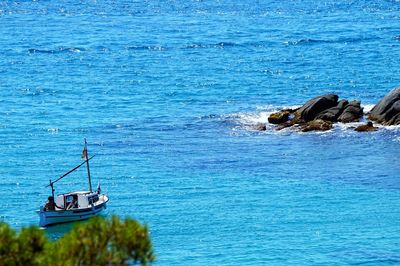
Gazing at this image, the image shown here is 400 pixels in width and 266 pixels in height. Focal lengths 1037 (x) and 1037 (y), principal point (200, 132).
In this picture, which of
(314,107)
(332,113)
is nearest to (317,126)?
(332,113)

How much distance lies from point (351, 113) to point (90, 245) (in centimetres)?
6535

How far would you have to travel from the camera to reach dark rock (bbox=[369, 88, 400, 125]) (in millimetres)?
83562

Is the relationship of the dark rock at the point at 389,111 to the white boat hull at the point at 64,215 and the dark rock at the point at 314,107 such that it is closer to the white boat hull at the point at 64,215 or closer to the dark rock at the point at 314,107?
the dark rock at the point at 314,107

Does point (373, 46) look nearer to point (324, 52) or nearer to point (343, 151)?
point (324, 52)

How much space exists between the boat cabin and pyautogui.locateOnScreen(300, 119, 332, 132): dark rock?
24.1 meters

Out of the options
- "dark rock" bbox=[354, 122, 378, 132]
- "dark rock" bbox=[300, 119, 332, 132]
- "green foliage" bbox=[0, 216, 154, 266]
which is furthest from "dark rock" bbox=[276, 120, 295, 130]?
"green foliage" bbox=[0, 216, 154, 266]

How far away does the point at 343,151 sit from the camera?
77875mm

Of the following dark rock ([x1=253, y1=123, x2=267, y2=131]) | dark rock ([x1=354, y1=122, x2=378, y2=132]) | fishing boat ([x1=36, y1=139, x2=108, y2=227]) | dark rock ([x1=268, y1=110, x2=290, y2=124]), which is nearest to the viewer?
fishing boat ([x1=36, y1=139, x2=108, y2=227])

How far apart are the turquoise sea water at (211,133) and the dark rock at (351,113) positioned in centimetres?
131

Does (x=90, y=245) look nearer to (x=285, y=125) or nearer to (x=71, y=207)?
(x=71, y=207)

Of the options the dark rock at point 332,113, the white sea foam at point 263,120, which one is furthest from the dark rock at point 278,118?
the dark rock at point 332,113

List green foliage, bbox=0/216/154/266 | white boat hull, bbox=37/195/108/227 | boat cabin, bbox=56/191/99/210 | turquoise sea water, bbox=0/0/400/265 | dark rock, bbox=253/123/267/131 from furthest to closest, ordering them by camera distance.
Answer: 1. dark rock, bbox=253/123/267/131
2. boat cabin, bbox=56/191/99/210
3. white boat hull, bbox=37/195/108/227
4. turquoise sea water, bbox=0/0/400/265
5. green foliage, bbox=0/216/154/266

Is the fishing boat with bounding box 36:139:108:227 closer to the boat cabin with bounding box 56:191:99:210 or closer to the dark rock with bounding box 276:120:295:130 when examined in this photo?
the boat cabin with bounding box 56:191:99:210

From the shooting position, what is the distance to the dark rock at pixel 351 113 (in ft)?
279
